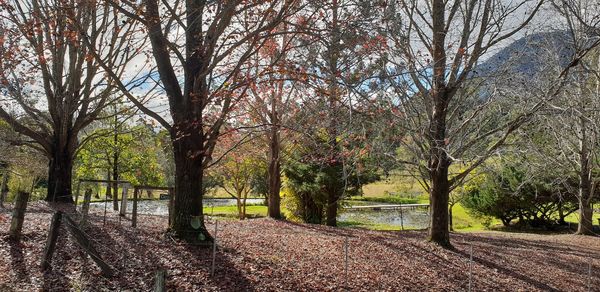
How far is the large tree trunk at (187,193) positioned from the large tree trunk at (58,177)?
315 inches

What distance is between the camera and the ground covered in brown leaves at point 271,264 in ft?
20.3

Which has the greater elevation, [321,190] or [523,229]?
[321,190]

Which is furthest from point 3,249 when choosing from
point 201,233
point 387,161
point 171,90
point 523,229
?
point 523,229

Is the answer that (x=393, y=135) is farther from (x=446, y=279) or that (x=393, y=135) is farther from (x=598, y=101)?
(x=598, y=101)

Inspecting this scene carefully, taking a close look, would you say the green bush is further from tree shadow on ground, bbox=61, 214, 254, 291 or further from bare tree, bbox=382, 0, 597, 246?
tree shadow on ground, bbox=61, 214, 254, 291

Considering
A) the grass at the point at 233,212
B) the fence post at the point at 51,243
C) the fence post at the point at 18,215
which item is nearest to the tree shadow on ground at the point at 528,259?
the fence post at the point at 51,243

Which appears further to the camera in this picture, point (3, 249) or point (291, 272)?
point (291, 272)

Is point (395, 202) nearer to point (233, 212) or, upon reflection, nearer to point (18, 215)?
point (233, 212)

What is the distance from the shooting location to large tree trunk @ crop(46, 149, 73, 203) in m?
14.2

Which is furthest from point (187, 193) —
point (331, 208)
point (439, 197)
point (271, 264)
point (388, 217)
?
point (388, 217)

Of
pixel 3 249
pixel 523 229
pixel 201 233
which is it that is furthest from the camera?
pixel 523 229

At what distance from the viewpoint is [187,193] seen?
26.2 feet

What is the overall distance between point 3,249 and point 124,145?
2087 centimetres

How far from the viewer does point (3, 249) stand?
6.68 meters
